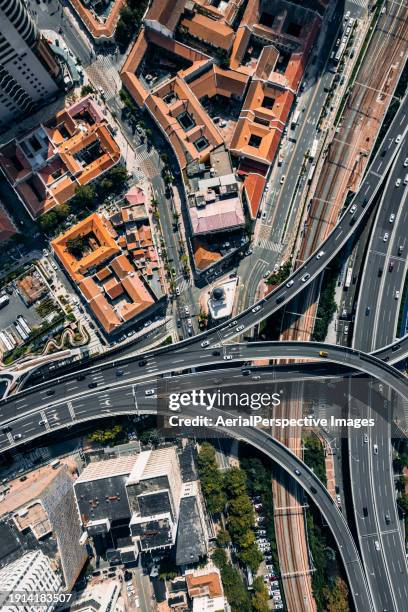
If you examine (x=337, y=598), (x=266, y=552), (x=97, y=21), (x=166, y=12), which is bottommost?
(x=337, y=598)

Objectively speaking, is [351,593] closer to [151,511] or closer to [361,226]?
[151,511]

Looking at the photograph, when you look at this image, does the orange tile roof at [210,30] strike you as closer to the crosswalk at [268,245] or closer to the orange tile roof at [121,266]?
the crosswalk at [268,245]

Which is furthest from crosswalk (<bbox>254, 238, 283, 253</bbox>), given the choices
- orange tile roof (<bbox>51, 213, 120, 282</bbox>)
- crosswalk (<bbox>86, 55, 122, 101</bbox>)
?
crosswalk (<bbox>86, 55, 122, 101</bbox>)

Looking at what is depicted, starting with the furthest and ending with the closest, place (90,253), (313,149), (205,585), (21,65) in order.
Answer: (313,149) → (90,253) → (205,585) → (21,65)

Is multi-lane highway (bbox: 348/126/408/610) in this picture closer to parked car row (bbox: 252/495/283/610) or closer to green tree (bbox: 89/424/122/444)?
parked car row (bbox: 252/495/283/610)

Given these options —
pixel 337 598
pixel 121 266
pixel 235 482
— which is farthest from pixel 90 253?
pixel 337 598

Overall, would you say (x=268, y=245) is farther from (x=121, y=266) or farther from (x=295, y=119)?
(x=121, y=266)

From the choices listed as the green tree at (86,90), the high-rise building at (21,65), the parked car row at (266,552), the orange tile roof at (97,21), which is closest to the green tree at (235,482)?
the parked car row at (266,552)

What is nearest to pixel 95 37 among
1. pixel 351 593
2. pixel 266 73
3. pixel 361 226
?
pixel 266 73
